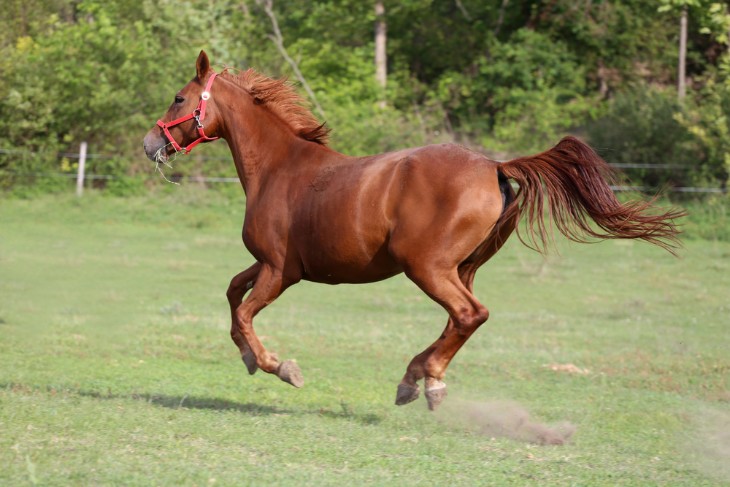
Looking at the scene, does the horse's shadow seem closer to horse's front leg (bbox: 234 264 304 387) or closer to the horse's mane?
horse's front leg (bbox: 234 264 304 387)

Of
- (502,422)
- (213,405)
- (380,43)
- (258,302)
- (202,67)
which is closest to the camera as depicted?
(258,302)

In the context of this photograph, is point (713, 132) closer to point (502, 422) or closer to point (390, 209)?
point (502, 422)

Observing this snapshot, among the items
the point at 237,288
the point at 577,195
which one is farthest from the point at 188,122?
the point at 577,195

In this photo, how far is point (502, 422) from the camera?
25.9 ft

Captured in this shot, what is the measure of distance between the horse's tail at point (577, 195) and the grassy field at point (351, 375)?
160 centimetres

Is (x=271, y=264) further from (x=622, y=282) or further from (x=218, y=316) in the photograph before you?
(x=622, y=282)

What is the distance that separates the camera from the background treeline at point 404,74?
2714 centimetres

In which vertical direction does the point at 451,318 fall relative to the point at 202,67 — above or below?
below

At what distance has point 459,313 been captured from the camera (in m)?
7.11

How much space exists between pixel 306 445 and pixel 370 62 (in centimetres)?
3036

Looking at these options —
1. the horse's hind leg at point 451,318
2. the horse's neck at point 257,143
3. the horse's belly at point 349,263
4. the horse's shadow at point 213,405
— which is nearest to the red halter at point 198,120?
the horse's neck at point 257,143

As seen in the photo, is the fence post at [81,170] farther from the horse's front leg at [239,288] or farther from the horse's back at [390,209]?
the horse's back at [390,209]

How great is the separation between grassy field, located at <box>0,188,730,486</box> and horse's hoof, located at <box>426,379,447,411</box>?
271 millimetres

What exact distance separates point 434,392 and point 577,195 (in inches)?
69.2
